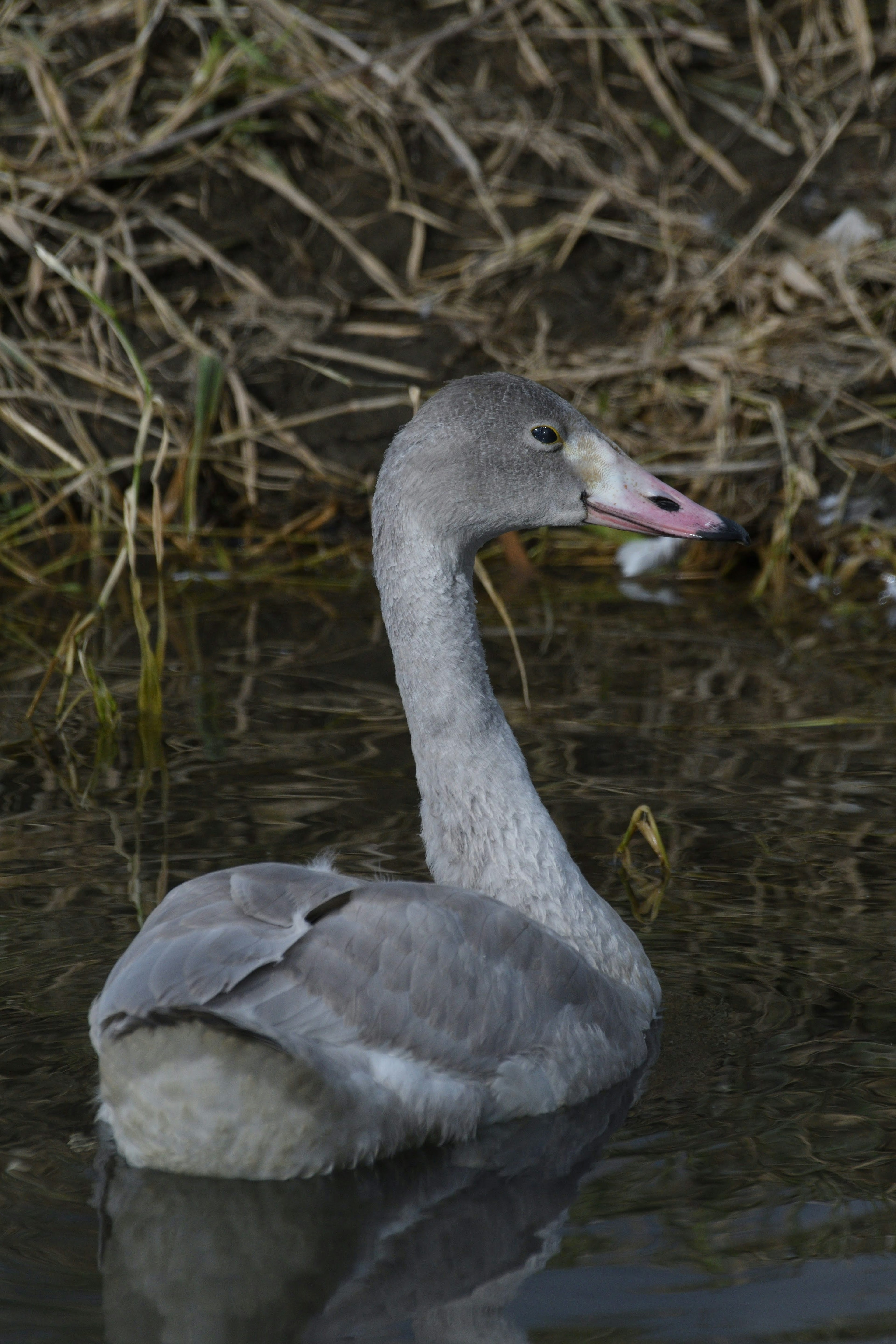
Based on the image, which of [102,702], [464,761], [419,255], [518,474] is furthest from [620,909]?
[419,255]

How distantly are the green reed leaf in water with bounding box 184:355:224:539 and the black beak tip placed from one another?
3356 millimetres

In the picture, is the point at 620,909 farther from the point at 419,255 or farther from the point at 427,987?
the point at 419,255

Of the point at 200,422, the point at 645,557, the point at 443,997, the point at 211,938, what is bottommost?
the point at 443,997

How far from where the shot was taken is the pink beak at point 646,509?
3600 mm

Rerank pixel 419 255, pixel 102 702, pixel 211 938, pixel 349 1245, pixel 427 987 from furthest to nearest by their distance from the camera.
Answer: pixel 419 255 < pixel 102 702 < pixel 427 987 < pixel 211 938 < pixel 349 1245

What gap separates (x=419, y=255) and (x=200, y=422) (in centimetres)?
144

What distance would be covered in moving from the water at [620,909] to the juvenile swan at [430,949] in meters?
0.10

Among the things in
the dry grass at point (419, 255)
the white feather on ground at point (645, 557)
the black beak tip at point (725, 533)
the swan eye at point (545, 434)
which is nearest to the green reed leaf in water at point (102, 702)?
the dry grass at point (419, 255)

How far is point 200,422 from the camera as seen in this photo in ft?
22.1

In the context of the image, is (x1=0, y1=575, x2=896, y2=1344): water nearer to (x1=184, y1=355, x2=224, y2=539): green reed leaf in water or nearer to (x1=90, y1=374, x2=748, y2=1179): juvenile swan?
(x1=90, y1=374, x2=748, y2=1179): juvenile swan

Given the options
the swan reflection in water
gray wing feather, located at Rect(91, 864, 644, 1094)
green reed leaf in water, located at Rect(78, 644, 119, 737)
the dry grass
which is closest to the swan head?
gray wing feather, located at Rect(91, 864, 644, 1094)

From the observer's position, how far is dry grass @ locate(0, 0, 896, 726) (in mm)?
6801

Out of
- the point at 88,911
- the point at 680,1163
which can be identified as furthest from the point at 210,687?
the point at 680,1163

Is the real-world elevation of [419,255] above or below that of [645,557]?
above
